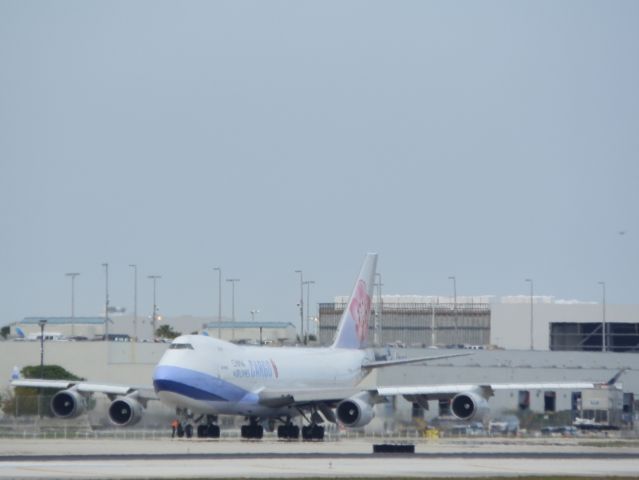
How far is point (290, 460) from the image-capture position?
194 ft

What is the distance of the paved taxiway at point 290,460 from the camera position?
170ft

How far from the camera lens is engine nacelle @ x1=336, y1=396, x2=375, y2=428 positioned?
82188 millimetres

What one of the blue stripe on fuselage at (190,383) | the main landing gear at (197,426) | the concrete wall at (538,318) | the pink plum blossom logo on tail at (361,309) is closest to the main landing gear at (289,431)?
the main landing gear at (197,426)

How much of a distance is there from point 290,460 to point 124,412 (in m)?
28.9

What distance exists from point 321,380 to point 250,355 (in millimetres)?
6658

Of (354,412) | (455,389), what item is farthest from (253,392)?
(455,389)

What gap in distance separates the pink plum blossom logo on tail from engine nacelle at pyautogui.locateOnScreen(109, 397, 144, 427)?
1908 cm

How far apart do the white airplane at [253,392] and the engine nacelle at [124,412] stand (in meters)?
0.06

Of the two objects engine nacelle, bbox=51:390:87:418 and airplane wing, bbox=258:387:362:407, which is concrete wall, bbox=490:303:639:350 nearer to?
airplane wing, bbox=258:387:362:407

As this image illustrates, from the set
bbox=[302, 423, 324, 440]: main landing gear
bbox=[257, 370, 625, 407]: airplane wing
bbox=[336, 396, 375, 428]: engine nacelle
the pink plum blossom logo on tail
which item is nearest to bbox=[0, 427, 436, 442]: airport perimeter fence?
bbox=[302, 423, 324, 440]: main landing gear

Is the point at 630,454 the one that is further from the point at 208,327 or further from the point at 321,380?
the point at 208,327

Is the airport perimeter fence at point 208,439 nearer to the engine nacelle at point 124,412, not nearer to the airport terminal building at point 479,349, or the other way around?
the engine nacelle at point 124,412

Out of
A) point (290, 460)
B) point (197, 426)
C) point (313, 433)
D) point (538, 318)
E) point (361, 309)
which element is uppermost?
point (538, 318)

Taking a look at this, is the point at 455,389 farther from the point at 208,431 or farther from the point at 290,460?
the point at 290,460
